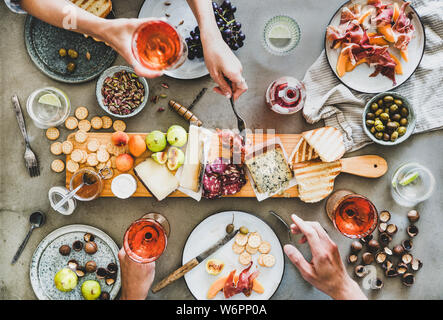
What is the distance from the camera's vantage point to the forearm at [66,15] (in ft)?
3.47

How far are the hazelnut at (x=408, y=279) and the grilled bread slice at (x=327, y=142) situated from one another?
1.89ft

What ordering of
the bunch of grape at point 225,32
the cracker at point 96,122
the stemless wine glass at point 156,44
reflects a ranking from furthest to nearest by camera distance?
1. the cracker at point 96,122
2. the bunch of grape at point 225,32
3. the stemless wine glass at point 156,44

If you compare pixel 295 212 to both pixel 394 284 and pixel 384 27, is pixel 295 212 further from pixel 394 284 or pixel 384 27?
pixel 384 27

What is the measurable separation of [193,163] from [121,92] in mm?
387

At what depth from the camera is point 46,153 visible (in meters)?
1.38

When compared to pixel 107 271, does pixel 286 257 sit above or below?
above

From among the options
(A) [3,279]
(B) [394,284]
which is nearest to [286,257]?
(B) [394,284]

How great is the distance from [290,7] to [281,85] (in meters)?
0.34

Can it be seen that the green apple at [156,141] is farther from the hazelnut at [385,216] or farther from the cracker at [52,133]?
the hazelnut at [385,216]

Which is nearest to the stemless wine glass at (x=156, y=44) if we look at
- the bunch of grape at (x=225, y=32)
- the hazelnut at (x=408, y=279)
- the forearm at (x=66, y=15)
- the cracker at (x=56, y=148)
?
the forearm at (x=66, y=15)

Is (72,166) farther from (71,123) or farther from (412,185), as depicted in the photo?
(412,185)

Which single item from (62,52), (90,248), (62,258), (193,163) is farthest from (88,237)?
(62,52)

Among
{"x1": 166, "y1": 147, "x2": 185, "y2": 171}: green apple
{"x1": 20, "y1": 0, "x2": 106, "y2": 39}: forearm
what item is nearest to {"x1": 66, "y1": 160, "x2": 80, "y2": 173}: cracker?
{"x1": 166, "y1": 147, "x2": 185, "y2": 171}: green apple

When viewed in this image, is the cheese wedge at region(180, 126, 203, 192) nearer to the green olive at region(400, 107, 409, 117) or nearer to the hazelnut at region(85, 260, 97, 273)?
the hazelnut at region(85, 260, 97, 273)
